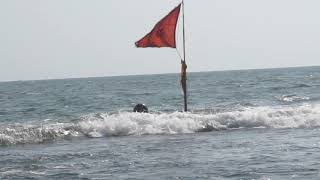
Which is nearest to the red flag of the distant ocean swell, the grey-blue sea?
the grey-blue sea

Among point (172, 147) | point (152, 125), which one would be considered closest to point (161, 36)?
point (152, 125)

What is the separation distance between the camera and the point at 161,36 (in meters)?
20.9

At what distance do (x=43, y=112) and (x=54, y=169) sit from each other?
22446 millimetres

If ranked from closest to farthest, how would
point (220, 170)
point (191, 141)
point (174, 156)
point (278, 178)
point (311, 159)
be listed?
1. point (278, 178)
2. point (220, 170)
3. point (311, 159)
4. point (174, 156)
5. point (191, 141)

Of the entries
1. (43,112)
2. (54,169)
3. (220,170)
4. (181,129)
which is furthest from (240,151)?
(43,112)

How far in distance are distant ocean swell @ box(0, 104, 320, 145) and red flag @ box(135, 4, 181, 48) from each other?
10.2 ft

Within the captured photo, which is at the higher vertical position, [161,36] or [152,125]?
[161,36]

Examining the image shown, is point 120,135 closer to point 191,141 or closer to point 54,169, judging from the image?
point 191,141

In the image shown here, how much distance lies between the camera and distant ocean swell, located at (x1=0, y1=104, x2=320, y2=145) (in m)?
→ 21.5

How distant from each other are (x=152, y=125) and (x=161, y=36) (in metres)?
3.51

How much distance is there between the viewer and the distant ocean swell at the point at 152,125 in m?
21.5

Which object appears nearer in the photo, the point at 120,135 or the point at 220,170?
the point at 220,170

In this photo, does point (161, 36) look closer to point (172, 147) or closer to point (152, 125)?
point (152, 125)

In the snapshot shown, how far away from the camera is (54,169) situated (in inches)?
556
